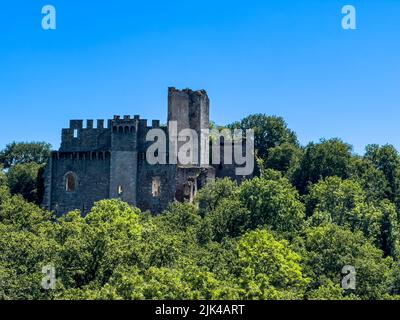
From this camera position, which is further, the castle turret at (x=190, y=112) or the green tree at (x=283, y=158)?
the green tree at (x=283, y=158)

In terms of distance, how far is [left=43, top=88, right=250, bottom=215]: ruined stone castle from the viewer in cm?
6462

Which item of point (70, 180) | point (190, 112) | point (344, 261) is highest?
point (190, 112)

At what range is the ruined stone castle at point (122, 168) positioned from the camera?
64.6 m

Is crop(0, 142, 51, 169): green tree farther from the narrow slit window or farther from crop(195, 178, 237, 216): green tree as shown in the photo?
crop(195, 178, 237, 216): green tree

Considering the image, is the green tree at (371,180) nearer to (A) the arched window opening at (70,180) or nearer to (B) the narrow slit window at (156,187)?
(B) the narrow slit window at (156,187)

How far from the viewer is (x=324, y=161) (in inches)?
2778

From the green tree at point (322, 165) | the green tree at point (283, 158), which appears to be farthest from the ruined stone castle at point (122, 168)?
the green tree at point (283, 158)

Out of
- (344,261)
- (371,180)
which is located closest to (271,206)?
(344,261)

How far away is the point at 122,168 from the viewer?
214ft

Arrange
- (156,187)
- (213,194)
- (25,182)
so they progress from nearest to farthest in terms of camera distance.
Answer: (213,194) → (156,187) → (25,182)

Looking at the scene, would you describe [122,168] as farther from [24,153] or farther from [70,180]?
[24,153]

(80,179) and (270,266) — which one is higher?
(80,179)
